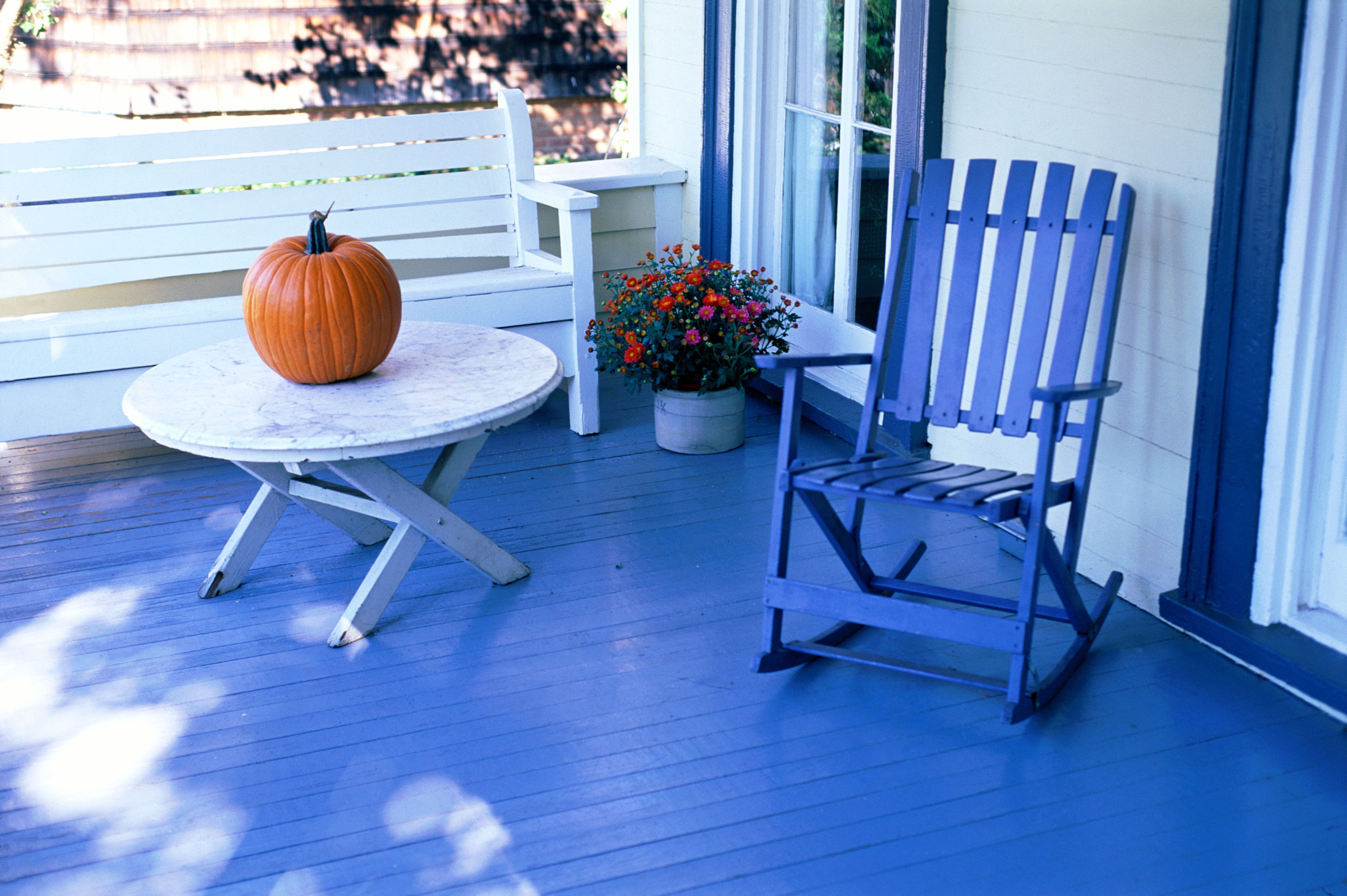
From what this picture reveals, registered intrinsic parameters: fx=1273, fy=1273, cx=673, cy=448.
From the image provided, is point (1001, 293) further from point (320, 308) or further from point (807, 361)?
point (320, 308)

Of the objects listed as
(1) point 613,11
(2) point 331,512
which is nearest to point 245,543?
(2) point 331,512

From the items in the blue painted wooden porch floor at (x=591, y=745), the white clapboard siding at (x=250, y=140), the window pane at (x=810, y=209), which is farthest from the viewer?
the window pane at (x=810, y=209)

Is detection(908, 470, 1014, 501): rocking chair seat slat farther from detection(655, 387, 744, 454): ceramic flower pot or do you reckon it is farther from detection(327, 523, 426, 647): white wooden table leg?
detection(655, 387, 744, 454): ceramic flower pot

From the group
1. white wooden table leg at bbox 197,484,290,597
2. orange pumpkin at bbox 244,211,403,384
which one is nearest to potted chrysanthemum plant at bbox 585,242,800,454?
orange pumpkin at bbox 244,211,403,384

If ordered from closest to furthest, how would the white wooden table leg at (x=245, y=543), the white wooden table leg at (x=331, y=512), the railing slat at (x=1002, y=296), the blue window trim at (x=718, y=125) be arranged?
the railing slat at (x=1002, y=296) < the white wooden table leg at (x=331, y=512) < the white wooden table leg at (x=245, y=543) < the blue window trim at (x=718, y=125)

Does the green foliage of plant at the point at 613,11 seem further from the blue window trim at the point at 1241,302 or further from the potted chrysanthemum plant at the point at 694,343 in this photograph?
the blue window trim at the point at 1241,302

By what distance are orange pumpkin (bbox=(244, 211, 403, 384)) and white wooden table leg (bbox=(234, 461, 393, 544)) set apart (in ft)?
0.74

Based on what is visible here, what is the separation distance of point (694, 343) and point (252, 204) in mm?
1580

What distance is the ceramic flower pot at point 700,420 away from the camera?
13.1 feet

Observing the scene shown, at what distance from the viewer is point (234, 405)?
9.27ft

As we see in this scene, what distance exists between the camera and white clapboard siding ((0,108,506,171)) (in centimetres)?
394

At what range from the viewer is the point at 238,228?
4.19 meters

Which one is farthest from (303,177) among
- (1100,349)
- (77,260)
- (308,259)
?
(1100,349)

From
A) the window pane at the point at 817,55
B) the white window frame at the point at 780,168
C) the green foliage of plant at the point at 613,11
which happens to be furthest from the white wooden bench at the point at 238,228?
the green foliage of plant at the point at 613,11
